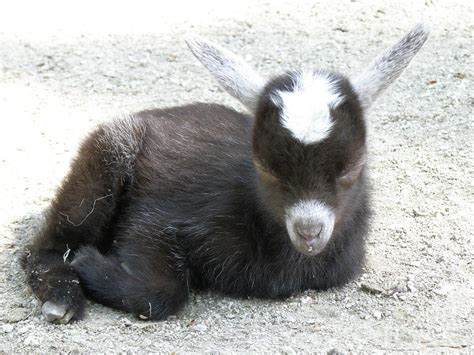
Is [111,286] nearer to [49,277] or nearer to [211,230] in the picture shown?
[49,277]

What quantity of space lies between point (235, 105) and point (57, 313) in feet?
11.6

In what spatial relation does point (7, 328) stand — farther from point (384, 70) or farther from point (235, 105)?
point (235, 105)

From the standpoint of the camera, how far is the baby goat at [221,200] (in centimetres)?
488

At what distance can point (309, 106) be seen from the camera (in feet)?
16.0

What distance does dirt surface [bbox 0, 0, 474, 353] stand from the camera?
5.24 m

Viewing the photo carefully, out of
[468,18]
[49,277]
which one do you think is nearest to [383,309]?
[49,277]

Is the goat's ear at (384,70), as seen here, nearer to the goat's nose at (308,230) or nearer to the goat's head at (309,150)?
the goat's head at (309,150)

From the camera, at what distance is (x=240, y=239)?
5.66m

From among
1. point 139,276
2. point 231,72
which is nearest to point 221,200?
point 139,276

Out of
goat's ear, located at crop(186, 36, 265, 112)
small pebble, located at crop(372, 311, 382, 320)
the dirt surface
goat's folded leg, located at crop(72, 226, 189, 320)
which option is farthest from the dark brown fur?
small pebble, located at crop(372, 311, 382, 320)

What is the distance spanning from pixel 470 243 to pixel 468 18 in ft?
13.1

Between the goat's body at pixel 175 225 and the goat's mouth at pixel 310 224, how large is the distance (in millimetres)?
532

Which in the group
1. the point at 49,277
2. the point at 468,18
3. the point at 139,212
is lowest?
the point at 49,277

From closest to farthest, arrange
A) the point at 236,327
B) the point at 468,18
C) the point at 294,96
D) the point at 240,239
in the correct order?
the point at 294,96 → the point at 236,327 → the point at 240,239 → the point at 468,18
